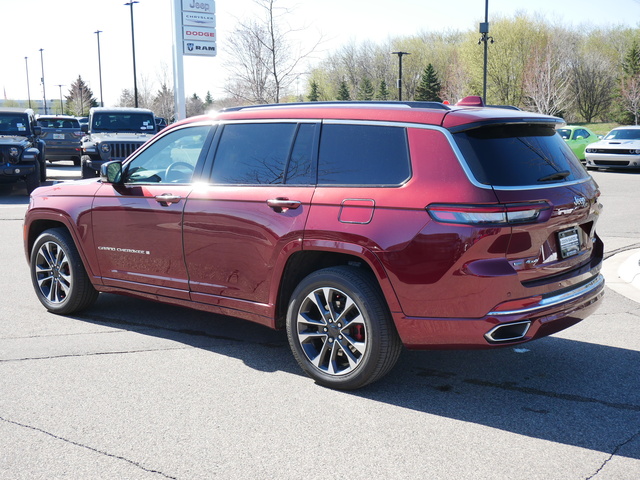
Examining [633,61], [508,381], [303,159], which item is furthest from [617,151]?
[633,61]

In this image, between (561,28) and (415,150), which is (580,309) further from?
(561,28)

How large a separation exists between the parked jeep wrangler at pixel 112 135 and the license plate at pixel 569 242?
15.4 metres

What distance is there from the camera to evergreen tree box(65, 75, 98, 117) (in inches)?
3492

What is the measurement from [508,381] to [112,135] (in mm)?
16441

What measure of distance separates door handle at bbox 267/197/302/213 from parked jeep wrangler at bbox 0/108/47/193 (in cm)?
1381

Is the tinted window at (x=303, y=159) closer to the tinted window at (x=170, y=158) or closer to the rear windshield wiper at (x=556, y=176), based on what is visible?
the tinted window at (x=170, y=158)

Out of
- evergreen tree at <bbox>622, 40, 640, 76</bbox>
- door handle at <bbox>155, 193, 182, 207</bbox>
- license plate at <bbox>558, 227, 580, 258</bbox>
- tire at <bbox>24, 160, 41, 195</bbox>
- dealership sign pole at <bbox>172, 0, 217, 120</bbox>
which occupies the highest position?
evergreen tree at <bbox>622, 40, 640, 76</bbox>

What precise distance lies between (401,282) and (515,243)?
0.68m

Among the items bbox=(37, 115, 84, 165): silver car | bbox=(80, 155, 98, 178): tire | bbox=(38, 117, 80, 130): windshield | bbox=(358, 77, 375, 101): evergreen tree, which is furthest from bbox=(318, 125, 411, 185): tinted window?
bbox=(358, 77, 375, 101): evergreen tree

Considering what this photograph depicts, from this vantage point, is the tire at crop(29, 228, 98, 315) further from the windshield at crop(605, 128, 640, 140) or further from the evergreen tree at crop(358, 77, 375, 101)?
the evergreen tree at crop(358, 77, 375, 101)

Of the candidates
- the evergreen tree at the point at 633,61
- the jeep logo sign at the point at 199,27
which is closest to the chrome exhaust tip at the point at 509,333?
the jeep logo sign at the point at 199,27

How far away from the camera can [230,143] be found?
5012 millimetres

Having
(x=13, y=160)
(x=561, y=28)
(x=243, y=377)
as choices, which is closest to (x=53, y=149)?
(x=13, y=160)

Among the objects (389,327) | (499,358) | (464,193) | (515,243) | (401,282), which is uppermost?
(464,193)
